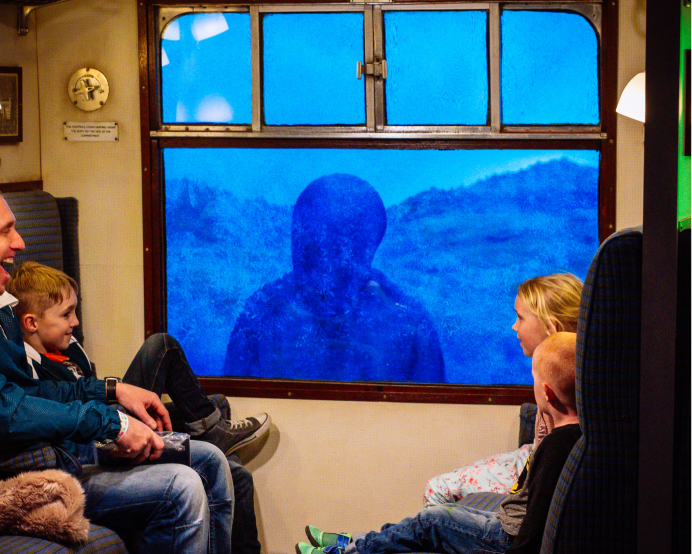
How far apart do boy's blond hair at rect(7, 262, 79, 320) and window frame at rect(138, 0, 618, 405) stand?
745 millimetres

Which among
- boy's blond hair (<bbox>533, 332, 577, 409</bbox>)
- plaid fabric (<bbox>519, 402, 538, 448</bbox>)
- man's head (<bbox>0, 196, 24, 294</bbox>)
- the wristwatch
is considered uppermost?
man's head (<bbox>0, 196, 24, 294</bbox>)

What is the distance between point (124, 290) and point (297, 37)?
147 centimetres

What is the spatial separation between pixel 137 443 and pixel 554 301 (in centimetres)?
148

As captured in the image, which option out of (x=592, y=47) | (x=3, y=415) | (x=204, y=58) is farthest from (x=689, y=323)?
(x=204, y=58)

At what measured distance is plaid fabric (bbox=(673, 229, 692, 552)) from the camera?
1.66 metres

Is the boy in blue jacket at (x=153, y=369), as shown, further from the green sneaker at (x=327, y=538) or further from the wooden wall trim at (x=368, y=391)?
the green sneaker at (x=327, y=538)

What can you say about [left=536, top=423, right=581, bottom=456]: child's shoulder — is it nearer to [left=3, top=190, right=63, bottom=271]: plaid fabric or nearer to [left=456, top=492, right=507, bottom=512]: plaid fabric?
[left=456, top=492, right=507, bottom=512]: plaid fabric

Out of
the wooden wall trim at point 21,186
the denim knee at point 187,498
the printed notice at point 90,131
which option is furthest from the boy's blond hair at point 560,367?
the wooden wall trim at point 21,186

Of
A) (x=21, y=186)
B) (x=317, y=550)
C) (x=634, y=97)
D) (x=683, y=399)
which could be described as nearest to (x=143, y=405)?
(x=317, y=550)

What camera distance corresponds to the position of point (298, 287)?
365 centimetres

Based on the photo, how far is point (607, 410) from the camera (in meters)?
1.67

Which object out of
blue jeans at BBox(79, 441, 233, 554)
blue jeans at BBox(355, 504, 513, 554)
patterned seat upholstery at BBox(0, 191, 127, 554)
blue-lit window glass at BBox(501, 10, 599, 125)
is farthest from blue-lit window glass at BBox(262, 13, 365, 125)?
blue jeans at BBox(355, 504, 513, 554)

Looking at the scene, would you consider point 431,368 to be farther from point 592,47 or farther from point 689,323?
point 689,323

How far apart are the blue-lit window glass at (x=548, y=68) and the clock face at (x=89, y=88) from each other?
6.15 ft
